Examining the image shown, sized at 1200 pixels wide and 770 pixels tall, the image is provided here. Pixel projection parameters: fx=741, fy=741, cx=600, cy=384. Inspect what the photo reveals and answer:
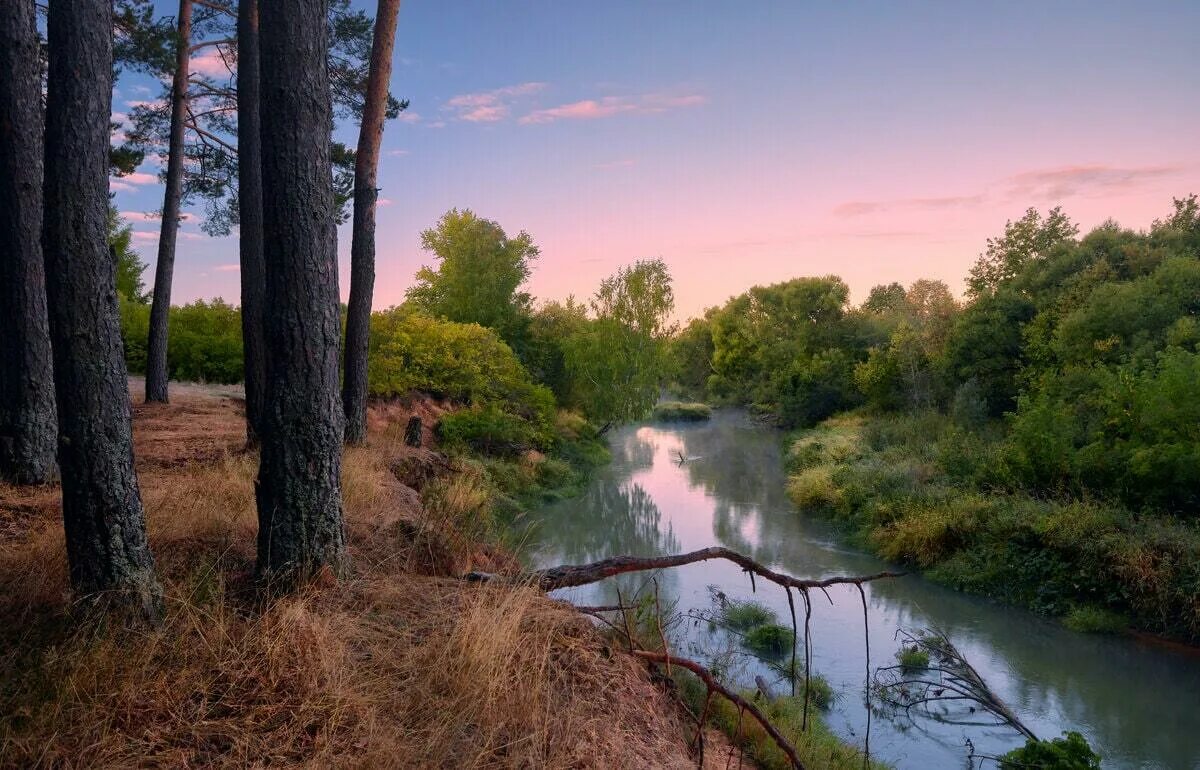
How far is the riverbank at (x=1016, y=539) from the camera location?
423 inches

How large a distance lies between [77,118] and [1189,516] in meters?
15.3

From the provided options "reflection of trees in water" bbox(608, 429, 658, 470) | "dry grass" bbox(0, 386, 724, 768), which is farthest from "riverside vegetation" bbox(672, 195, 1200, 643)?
"dry grass" bbox(0, 386, 724, 768)

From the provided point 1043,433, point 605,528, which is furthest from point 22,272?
point 1043,433

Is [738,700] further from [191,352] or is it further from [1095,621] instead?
[191,352]

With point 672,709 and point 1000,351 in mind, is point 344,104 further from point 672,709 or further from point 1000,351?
point 1000,351

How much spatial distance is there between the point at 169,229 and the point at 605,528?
403 inches

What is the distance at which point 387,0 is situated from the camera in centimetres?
976

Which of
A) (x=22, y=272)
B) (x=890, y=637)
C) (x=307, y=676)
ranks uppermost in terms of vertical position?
(x=22, y=272)

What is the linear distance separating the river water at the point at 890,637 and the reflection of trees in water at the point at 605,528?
46 millimetres

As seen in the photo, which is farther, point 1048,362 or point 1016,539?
point 1048,362

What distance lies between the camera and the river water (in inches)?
317

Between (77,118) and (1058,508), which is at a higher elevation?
(77,118)

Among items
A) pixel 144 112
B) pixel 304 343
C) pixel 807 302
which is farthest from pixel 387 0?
pixel 807 302

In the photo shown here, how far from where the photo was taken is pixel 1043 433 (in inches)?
583
